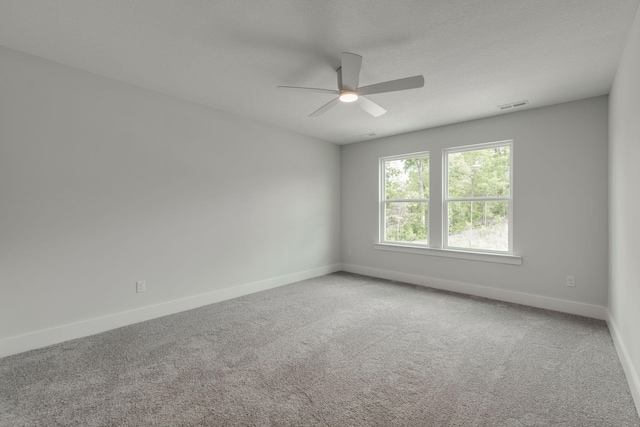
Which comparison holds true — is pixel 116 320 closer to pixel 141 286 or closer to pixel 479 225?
pixel 141 286

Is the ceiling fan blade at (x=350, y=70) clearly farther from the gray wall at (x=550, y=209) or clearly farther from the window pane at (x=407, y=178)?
the window pane at (x=407, y=178)

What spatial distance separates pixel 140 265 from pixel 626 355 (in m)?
4.40

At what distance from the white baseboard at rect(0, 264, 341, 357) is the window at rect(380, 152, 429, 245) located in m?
2.19

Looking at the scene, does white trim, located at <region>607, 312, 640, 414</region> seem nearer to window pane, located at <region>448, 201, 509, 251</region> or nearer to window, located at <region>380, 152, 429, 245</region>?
window pane, located at <region>448, 201, 509, 251</region>

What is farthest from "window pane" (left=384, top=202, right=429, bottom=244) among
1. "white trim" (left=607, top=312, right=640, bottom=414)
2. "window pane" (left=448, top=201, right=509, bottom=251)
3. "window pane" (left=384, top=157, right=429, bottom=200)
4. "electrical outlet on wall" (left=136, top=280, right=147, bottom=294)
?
"electrical outlet on wall" (left=136, top=280, right=147, bottom=294)

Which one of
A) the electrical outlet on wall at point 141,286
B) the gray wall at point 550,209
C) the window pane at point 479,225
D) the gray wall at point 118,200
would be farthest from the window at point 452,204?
the electrical outlet on wall at point 141,286

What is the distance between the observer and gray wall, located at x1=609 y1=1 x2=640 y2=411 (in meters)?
1.97

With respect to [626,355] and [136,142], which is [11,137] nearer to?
[136,142]

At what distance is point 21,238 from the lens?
8.39 ft

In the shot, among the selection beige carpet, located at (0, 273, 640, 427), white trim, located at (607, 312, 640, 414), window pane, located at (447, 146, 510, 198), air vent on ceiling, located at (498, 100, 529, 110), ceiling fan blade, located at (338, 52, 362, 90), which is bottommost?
beige carpet, located at (0, 273, 640, 427)

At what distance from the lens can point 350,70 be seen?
2.49 m

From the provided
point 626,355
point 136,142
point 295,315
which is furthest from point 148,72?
point 626,355

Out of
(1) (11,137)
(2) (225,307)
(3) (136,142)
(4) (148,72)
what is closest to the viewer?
(1) (11,137)

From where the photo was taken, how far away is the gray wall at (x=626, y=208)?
6.47 ft
